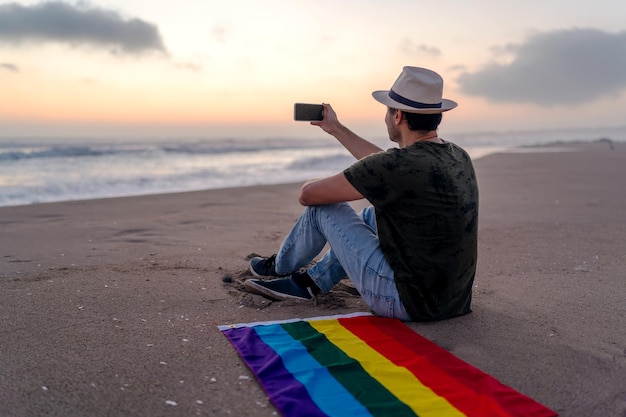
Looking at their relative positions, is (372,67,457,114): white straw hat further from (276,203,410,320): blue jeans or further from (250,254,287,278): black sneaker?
(250,254,287,278): black sneaker

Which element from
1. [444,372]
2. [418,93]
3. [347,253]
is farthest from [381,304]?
[418,93]

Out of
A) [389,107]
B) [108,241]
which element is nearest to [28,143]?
[108,241]

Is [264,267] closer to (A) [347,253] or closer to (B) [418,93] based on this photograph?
(A) [347,253]

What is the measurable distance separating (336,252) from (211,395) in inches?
50.1

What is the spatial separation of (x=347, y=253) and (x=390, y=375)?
90 centimetres

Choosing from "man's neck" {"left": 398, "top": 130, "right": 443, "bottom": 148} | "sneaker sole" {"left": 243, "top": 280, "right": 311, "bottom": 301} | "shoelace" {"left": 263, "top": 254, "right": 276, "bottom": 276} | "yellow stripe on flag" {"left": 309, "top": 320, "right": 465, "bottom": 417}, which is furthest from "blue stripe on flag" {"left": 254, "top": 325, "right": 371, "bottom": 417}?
"man's neck" {"left": 398, "top": 130, "right": 443, "bottom": 148}

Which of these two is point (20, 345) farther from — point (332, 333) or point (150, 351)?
point (332, 333)

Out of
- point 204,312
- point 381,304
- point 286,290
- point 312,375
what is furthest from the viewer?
point 286,290

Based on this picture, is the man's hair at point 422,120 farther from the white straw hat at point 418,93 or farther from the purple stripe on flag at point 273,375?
the purple stripe on flag at point 273,375

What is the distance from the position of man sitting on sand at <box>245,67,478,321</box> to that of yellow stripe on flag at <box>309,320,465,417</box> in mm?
343

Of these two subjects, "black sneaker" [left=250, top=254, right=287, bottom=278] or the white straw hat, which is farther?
"black sneaker" [left=250, top=254, right=287, bottom=278]

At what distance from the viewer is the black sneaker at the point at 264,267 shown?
13.3ft

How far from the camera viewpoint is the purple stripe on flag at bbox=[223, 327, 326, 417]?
2.24 m

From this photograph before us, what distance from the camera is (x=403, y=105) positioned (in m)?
3.02
